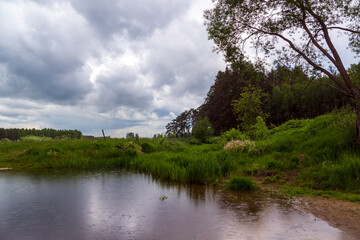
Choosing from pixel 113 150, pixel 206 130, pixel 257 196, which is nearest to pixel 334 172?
pixel 257 196

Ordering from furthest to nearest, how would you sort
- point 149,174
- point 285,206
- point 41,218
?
point 149,174 < point 285,206 < point 41,218

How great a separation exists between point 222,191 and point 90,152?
12390mm

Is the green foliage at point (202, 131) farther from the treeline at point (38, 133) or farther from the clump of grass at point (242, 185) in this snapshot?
the clump of grass at point (242, 185)

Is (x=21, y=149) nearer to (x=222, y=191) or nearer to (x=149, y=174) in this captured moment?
(x=149, y=174)

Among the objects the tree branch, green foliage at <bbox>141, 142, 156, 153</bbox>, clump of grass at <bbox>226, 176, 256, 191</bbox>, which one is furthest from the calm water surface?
green foliage at <bbox>141, 142, 156, 153</bbox>

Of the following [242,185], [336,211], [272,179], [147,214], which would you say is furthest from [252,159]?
[147,214]

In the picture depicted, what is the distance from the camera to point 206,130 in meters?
32.8

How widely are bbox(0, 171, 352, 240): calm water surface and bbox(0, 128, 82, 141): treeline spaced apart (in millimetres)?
29673

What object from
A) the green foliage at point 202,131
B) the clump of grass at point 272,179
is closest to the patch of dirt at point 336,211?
the clump of grass at point 272,179

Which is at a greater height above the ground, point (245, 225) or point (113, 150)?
point (113, 150)

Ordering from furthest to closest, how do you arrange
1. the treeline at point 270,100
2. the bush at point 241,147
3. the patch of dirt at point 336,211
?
1. the treeline at point 270,100
2. the bush at point 241,147
3. the patch of dirt at point 336,211

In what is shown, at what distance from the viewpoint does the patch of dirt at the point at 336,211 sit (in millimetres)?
5438

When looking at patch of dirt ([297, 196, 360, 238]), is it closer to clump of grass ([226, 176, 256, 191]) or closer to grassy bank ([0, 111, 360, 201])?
grassy bank ([0, 111, 360, 201])

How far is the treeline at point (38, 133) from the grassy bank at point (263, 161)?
20175 millimetres
